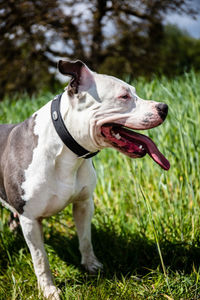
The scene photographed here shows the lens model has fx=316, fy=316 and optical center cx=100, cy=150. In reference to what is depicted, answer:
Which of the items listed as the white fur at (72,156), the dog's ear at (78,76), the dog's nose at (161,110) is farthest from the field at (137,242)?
the dog's ear at (78,76)

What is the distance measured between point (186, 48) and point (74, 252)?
72.6 ft

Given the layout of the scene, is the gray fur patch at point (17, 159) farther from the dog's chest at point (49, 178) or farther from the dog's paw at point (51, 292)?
the dog's paw at point (51, 292)

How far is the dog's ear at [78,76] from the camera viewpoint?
5.04 feet

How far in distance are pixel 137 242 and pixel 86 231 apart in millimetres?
376

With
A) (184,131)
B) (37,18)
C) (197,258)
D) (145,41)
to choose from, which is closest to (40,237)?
(197,258)

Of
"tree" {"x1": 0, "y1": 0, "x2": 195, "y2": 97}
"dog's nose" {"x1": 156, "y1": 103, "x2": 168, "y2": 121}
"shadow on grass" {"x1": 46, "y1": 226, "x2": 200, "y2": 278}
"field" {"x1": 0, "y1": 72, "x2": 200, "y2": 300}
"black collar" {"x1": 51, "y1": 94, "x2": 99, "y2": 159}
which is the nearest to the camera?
"dog's nose" {"x1": 156, "y1": 103, "x2": 168, "y2": 121}

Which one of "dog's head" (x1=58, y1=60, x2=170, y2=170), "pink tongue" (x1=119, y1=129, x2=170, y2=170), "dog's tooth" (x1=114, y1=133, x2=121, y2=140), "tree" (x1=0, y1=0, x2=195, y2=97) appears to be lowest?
"tree" (x1=0, y1=0, x2=195, y2=97)

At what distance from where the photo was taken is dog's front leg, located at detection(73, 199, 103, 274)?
2.02 meters

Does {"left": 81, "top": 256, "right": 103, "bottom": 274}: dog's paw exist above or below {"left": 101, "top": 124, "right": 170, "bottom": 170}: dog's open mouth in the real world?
below

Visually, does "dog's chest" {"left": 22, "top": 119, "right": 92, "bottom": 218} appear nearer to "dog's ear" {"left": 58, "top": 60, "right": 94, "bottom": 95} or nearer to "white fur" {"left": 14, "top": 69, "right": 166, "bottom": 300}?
"white fur" {"left": 14, "top": 69, "right": 166, "bottom": 300}

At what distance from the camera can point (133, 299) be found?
1621 millimetres

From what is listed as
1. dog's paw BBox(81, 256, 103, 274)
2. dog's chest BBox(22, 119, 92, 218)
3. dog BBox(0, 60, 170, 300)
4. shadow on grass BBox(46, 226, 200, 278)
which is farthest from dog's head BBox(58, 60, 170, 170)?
dog's paw BBox(81, 256, 103, 274)

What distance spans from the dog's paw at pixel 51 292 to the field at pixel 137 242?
57 mm

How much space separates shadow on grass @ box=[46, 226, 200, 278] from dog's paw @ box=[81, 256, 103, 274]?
0.16ft
